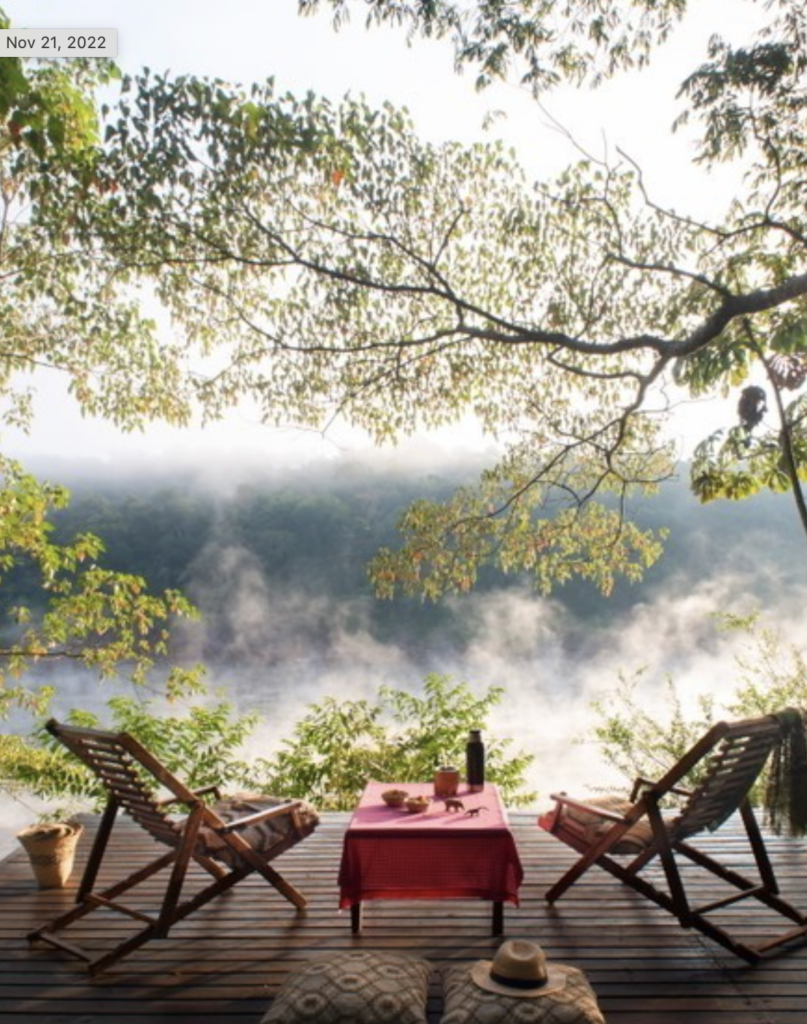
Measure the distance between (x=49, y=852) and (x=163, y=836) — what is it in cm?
98

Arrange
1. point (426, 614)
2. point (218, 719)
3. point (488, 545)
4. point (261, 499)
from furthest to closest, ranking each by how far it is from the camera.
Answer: point (261, 499) → point (426, 614) → point (218, 719) → point (488, 545)

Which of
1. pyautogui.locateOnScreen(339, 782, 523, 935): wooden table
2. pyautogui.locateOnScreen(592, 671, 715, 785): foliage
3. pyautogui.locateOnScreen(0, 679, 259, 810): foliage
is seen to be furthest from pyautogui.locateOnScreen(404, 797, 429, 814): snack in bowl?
pyautogui.locateOnScreen(592, 671, 715, 785): foliage

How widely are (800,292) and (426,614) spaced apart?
1065cm

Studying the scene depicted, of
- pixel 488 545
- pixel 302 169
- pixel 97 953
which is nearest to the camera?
pixel 97 953

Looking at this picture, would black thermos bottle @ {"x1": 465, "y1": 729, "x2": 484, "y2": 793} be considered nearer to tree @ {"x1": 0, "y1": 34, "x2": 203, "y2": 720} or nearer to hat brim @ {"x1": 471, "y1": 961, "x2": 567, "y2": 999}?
hat brim @ {"x1": 471, "y1": 961, "x2": 567, "y2": 999}

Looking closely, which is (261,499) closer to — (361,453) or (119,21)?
(361,453)

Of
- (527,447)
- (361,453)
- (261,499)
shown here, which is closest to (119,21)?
(527,447)

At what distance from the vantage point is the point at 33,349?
22.5 feet

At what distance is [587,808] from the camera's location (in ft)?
11.5

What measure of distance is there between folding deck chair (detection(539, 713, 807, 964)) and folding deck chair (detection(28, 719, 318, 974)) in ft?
4.43

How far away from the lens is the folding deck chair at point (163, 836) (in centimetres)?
320

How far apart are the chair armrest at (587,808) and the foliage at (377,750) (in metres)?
3.07

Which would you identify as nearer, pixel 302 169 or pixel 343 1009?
pixel 343 1009

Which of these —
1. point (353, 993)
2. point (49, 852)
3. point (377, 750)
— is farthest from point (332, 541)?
point (353, 993)
